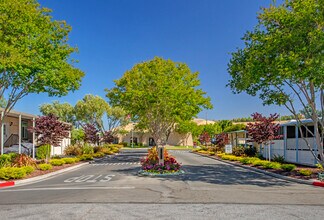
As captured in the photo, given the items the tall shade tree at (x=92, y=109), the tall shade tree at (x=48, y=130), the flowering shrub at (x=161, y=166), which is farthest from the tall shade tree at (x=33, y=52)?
the tall shade tree at (x=92, y=109)

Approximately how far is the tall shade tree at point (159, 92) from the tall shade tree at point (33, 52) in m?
7.63

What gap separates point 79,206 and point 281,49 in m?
11.3

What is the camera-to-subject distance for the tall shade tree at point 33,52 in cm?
1577

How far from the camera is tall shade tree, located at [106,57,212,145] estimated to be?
2669 centimetres

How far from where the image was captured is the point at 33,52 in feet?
53.6

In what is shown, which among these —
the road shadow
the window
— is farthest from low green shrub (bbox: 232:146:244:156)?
the window

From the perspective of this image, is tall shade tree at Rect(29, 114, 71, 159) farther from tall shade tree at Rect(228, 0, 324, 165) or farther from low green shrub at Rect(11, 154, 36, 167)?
tall shade tree at Rect(228, 0, 324, 165)

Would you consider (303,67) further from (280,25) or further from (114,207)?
(114,207)

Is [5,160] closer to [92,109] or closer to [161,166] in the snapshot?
[161,166]

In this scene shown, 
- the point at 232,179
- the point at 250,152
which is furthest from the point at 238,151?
the point at 232,179

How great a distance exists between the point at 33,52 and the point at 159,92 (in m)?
12.0

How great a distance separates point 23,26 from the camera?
16.0 m

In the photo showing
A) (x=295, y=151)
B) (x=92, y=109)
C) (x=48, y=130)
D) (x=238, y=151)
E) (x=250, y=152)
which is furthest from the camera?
(x=92, y=109)

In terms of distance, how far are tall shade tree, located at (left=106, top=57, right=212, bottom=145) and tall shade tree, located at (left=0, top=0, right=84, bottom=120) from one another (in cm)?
763
